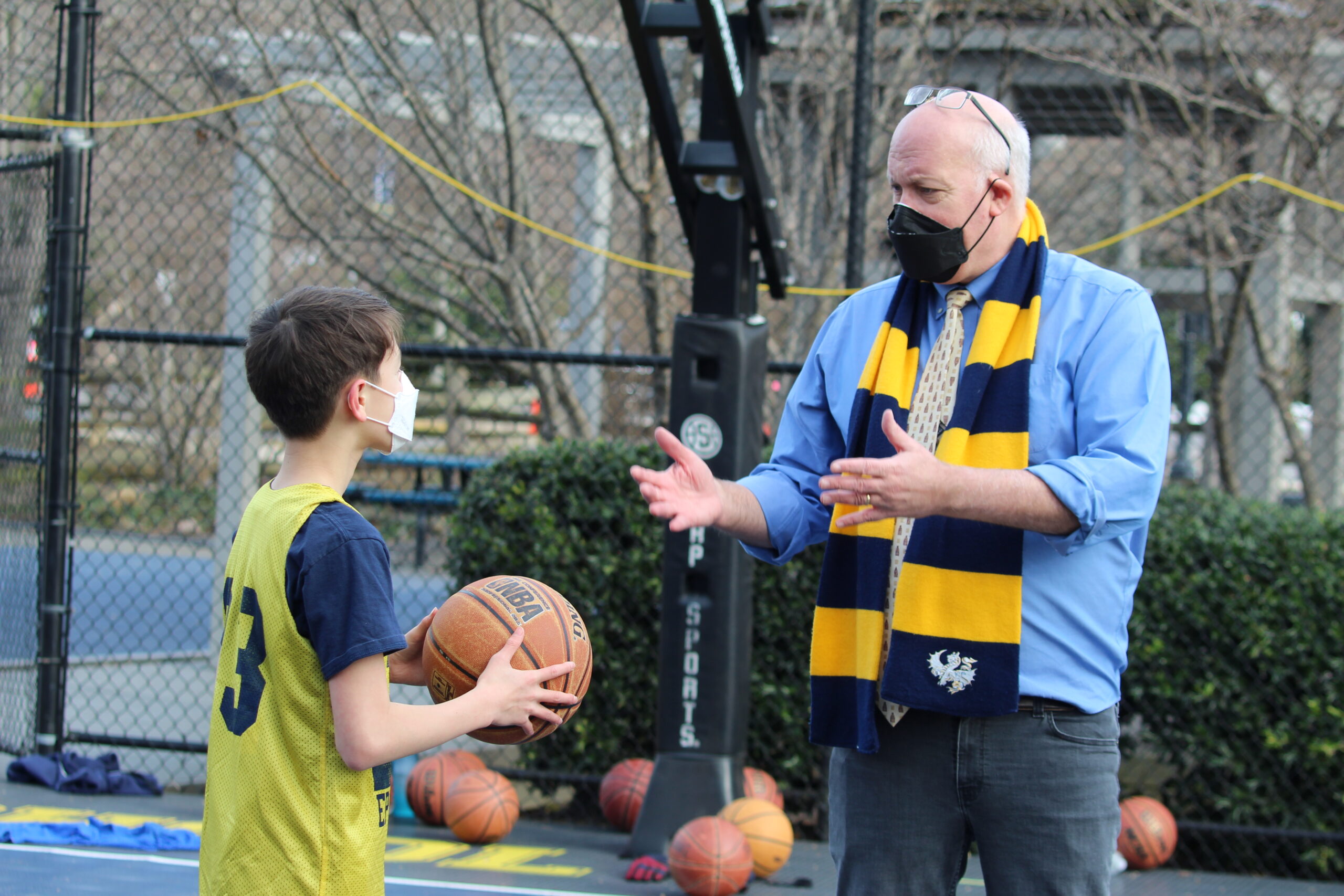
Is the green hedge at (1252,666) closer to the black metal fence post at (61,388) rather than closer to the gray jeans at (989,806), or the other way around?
the gray jeans at (989,806)

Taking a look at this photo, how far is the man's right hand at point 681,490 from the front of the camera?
2174mm

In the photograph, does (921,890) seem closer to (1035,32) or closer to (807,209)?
(807,209)

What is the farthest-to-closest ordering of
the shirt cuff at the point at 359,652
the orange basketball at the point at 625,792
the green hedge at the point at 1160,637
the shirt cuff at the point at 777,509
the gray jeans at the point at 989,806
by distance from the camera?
the orange basketball at the point at 625,792 < the green hedge at the point at 1160,637 < the shirt cuff at the point at 777,509 < the gray jeans at the point at 989,806 < the shirt cuff at the point at 359,652

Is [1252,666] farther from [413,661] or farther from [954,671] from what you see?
[413,661]

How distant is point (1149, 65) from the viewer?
777 cm

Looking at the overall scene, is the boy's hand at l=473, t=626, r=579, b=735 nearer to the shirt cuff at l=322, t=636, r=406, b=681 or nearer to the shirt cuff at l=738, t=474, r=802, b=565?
the shirt cuff at l=322, t=636, r=406, b=681

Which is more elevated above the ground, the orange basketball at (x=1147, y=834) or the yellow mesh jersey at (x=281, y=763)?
the yellow mesh jersey at (x=281, y=763)

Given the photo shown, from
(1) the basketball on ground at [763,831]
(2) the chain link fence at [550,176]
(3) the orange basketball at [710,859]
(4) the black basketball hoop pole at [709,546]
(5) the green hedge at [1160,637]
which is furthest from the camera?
(2) the chain link fence at [550,176]

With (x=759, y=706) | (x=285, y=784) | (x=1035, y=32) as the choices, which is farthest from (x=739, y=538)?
(x=1035, y=32)

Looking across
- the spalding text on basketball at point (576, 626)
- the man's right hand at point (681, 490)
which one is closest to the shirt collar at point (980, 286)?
the man's right hand at point (681, 490)

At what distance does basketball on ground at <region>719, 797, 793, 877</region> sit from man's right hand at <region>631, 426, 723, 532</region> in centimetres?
245

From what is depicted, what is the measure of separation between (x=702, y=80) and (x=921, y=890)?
3074 millimetres

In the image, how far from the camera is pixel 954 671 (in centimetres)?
205

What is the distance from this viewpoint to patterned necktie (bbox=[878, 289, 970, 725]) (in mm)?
2203
